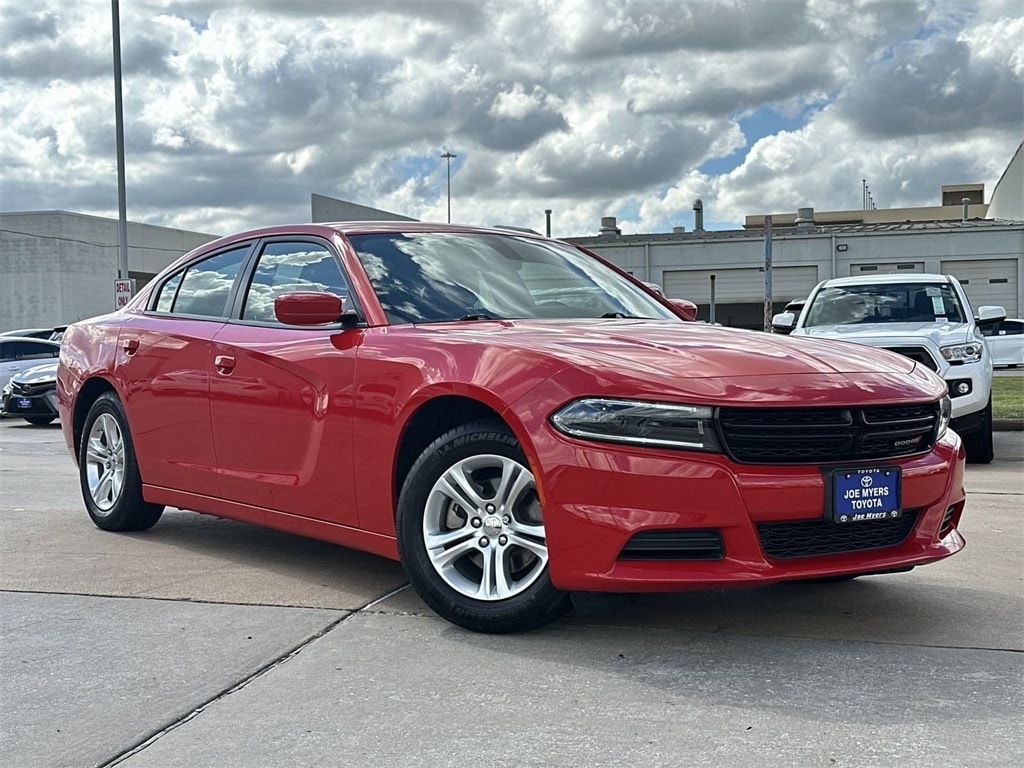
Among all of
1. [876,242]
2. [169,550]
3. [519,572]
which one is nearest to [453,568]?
[519,572]

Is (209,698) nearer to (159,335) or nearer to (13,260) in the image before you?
(159,335)

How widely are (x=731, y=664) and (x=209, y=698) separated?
5.43 ft

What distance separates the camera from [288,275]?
5.63m

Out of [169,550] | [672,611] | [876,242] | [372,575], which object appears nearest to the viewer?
[672,611]

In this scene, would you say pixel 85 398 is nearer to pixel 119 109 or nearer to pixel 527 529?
pixel 527 529

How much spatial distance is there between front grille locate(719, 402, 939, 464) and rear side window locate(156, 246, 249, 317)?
2.91 metres

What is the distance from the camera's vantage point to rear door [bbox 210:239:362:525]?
490cm

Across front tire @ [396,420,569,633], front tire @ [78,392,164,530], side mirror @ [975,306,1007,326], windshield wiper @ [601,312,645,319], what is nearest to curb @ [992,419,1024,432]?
side mirror @ [975,306,1007,326]

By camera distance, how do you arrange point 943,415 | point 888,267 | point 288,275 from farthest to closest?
point 888,267, point 288,275, point 943,415

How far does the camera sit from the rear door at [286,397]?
4898 mm

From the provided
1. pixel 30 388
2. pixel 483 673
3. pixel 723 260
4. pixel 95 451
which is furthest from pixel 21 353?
pixel 723 260

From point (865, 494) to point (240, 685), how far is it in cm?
212

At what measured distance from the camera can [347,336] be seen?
496cm

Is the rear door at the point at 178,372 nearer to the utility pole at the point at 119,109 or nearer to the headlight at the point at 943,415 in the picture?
the headlight at the point at 943,415
